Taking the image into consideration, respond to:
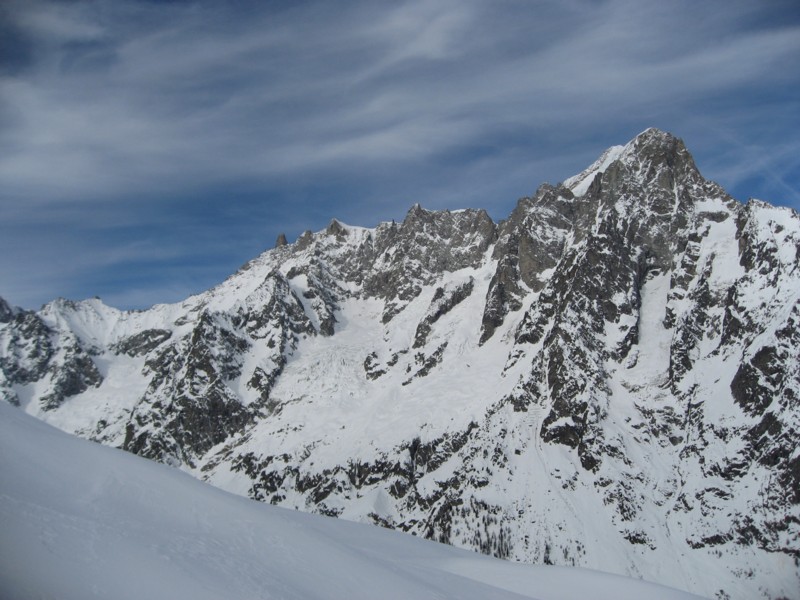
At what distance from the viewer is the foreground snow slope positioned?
16.6m

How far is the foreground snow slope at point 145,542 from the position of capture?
16.6 metres

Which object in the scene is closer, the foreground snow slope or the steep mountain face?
the foreground snow slope

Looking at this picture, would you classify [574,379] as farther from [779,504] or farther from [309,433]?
[309,433]

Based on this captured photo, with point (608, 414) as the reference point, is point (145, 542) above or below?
below

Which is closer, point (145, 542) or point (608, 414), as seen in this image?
point (145, 542)

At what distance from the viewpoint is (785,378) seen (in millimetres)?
111938

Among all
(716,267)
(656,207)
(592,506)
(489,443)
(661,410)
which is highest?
(656,207)

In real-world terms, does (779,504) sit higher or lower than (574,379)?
lower

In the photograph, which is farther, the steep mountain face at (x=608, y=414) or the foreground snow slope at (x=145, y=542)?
the steep mountain face at (x=608, y=414)

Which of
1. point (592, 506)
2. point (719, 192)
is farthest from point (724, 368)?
point (719, 192)

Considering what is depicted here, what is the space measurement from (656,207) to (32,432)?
172 meters

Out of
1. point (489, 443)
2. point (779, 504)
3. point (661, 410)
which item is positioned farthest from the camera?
point (489, 443)

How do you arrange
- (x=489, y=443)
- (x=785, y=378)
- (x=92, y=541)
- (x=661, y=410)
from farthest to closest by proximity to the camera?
(x=489, y=443), (x=661, y=410), (x=785, y=378), (x=92, y=541)

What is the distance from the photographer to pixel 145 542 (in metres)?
20.9
